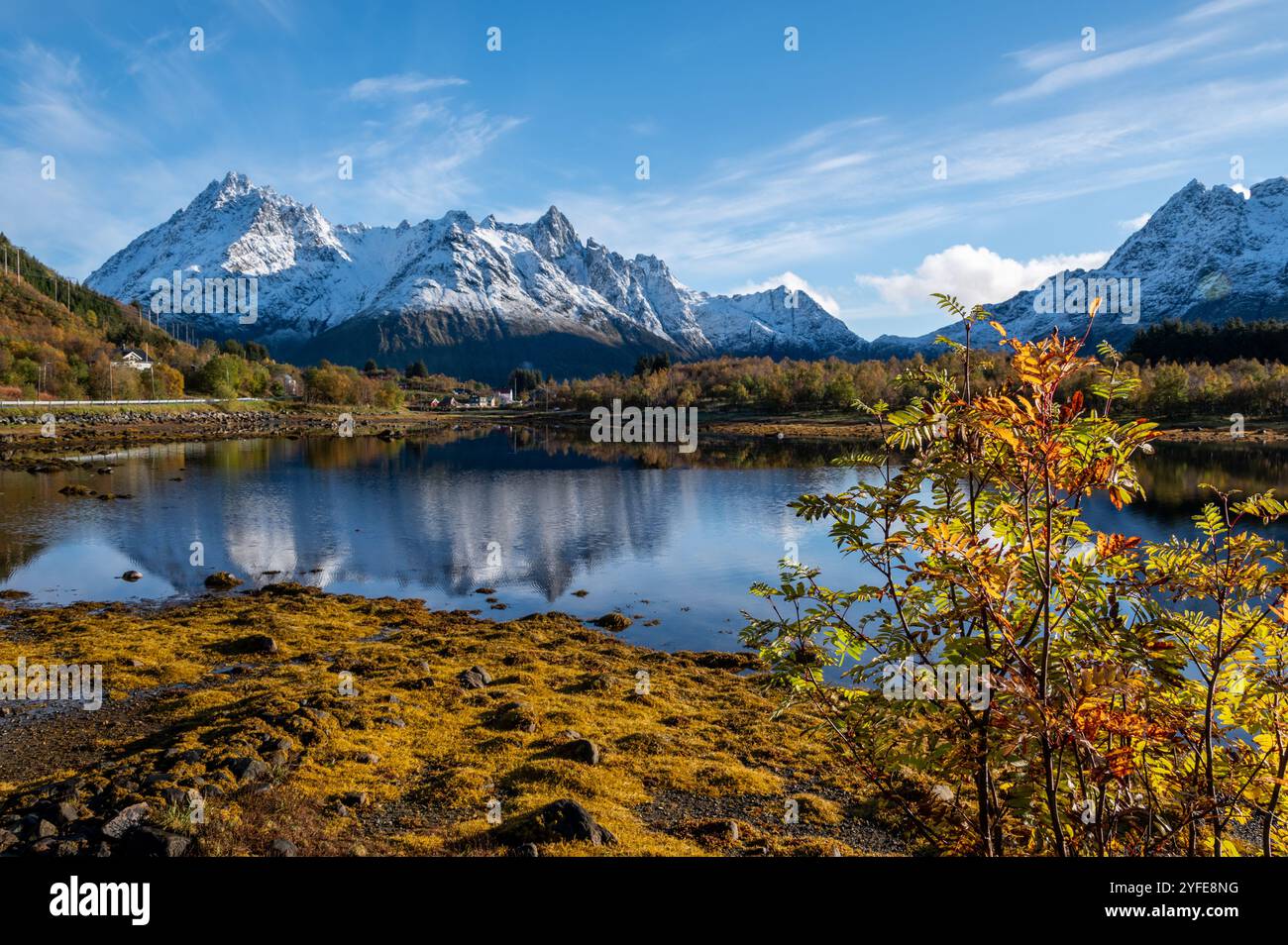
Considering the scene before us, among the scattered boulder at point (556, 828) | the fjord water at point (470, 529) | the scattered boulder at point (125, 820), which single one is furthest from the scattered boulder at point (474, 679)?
the scattered boulder at point (125, 820)

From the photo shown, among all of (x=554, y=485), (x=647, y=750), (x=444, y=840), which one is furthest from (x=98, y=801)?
(x=554, y=485)

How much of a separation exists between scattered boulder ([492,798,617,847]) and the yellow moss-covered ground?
22 centimetres

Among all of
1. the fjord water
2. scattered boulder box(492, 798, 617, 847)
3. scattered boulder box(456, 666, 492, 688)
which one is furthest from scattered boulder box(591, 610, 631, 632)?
scattered boulder box(492, 798, 617, 847)

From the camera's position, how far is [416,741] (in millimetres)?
17812

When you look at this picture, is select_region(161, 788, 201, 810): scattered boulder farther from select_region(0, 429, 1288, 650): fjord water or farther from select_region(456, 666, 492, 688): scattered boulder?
select_region(0, 429, 1288, 650): fjord water

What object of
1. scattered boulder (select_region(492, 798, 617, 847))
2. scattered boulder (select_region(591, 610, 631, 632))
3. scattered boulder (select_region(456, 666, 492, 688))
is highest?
scattered boulder (select_region(492, 798, 617, 847))

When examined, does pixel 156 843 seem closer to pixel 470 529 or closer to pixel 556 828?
pixel 556 828

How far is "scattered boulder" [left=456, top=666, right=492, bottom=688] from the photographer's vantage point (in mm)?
22703

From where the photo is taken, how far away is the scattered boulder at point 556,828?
12.2 m

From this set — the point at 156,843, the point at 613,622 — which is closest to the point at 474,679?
the point at 613,622

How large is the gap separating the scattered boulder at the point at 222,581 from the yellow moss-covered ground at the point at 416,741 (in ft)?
24.9
